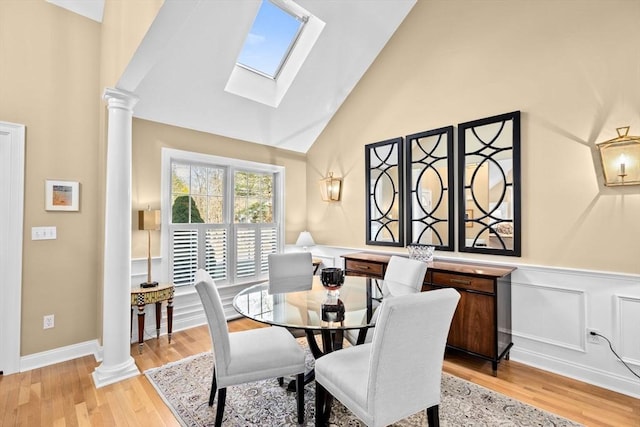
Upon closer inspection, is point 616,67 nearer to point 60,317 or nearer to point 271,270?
point 271,270

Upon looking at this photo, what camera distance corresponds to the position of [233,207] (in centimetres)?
420

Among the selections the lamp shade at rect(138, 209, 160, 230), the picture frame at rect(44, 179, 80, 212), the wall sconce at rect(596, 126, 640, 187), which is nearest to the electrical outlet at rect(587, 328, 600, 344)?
the wall sconce at rect(596, 126, 640, 187)

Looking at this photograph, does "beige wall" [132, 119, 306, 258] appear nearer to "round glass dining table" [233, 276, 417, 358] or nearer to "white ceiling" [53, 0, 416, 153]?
"white ceiling" [53, 0, 416, 153]

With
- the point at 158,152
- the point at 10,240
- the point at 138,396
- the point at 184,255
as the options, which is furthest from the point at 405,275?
the point at 10,240

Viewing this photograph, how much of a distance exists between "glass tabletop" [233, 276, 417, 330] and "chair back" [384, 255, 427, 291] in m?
0.05

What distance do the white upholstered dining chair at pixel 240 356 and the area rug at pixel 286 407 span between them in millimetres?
227

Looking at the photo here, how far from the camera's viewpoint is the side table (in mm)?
3023

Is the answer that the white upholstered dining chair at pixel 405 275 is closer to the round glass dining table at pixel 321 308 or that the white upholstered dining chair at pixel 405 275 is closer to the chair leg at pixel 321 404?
the round glass dining table at pixel 321 308

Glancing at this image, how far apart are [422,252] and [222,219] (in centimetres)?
254

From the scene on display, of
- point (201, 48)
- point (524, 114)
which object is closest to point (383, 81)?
point (524, 114)

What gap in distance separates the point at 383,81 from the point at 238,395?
3.81 m

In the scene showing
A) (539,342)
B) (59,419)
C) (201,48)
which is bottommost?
(59,419)

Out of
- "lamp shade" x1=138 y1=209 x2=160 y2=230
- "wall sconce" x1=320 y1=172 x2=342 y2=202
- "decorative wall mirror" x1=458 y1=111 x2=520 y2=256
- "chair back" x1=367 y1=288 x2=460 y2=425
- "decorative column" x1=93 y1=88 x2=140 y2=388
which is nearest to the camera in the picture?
"chair back" x1=367 y1=288 x2=460 y2=425

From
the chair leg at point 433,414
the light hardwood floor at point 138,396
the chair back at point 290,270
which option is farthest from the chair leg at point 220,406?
the chair leg at point 433,414
